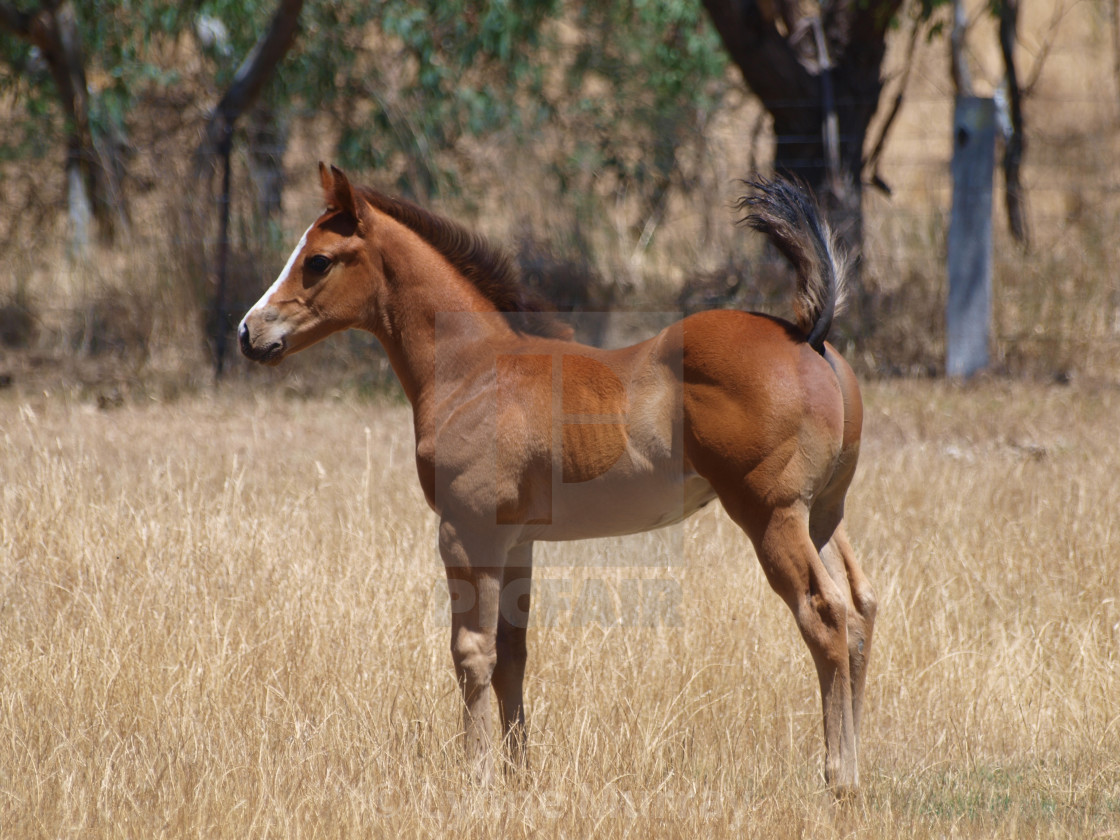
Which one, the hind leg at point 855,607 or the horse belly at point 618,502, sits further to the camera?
the hind leg at point 855,607

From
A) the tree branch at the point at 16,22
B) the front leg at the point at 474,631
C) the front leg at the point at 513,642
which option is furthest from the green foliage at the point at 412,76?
the front leg at the point at 474,631

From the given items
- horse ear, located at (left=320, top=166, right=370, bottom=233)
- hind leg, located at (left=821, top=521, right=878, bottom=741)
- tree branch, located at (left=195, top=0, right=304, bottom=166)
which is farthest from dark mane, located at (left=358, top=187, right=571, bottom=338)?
tree branch, located at (left=195, top=0, right=304, bottom=166)

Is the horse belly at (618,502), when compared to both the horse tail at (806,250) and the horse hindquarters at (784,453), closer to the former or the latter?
the horse hindquarters at (784,453)

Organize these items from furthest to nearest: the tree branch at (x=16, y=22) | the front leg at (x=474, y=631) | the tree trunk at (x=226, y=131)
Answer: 1. the tree branch at (x=16, y=22)
2. the tree trunk at (x=226, y=131)
3. the front leg at (x=474, y=631)

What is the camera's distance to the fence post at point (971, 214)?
865cm

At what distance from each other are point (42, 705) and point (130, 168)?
9.14 meters

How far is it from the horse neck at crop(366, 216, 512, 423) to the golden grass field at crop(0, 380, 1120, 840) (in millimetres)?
1176

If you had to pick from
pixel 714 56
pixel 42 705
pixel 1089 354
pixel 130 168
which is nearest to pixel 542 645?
pixel 42 705

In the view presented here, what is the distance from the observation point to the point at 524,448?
3299 millimetres

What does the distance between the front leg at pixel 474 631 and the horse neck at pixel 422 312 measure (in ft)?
1.63

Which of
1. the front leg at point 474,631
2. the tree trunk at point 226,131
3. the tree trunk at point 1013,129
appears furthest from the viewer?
the tree trunk at point 1013,129

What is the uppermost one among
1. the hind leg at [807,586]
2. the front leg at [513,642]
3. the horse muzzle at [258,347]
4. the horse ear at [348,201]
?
the horse ear at [348,201]

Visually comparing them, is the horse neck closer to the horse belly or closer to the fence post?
Result: the horse belly

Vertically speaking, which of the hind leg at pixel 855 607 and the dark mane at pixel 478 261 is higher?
the dark mane at pixel 478 261
